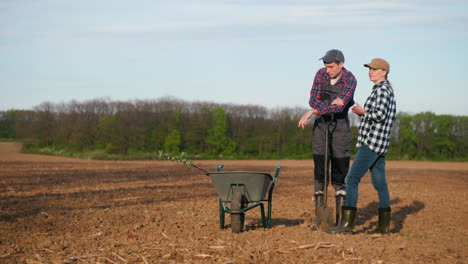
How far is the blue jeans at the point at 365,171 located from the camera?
480 centimetres

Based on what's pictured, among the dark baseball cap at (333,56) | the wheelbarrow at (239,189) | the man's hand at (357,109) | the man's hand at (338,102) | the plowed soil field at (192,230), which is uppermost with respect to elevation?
the dark baseball cap at (333,56)

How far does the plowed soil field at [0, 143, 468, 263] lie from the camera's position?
12.8 ft

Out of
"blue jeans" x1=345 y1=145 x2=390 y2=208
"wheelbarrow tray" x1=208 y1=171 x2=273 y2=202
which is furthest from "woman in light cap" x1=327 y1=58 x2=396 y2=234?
"wheelbarrow tray" x1=208 y1=171 x2=273 y2=202

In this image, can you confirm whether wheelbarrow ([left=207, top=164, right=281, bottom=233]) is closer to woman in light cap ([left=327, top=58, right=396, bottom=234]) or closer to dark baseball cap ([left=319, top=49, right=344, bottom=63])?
woman in light cap ([left=327, top=58, right=396, bottom=234])

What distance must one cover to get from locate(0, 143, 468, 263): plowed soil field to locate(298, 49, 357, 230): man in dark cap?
0.64m

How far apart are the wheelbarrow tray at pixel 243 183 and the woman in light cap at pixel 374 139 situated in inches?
31.7

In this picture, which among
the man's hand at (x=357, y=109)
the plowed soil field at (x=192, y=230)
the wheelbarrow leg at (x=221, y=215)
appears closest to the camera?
the plowed soil field at (x=192, y=230)

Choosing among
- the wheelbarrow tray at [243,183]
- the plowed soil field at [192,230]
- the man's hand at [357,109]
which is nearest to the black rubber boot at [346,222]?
the plowed soil field at [192,230]

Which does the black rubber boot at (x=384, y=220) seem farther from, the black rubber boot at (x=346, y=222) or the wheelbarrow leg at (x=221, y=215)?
the wheelbarrow leg at (x=221, y=215)

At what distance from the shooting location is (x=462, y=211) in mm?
7328

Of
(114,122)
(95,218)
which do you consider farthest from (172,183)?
(114,122)

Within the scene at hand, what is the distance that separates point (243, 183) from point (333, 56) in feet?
5.16

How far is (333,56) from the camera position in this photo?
493cm

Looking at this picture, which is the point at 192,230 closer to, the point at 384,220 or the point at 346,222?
the point at 346,222
